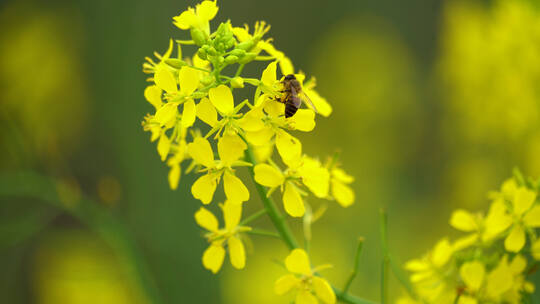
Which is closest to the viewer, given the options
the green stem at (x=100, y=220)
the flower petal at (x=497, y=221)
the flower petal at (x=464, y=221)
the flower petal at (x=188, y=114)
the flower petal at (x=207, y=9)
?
the flower petal at (x=188, y=114)

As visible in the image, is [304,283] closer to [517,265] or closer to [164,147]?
[164,147]

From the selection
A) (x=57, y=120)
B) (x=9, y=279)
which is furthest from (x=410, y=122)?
(x=9, y=279)

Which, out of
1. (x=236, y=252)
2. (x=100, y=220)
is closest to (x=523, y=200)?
(x=236, y=252)

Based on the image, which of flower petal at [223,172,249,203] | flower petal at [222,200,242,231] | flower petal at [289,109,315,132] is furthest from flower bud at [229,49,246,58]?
flower petal at [222,200,242,231]

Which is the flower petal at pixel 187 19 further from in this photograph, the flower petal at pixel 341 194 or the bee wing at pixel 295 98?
the flower petal at pixel 341 194

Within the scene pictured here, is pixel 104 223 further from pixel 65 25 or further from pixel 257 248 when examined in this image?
pixel 65 25

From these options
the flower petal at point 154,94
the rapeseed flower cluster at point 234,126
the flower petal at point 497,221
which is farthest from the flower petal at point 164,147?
the flower petal at point 497,221
